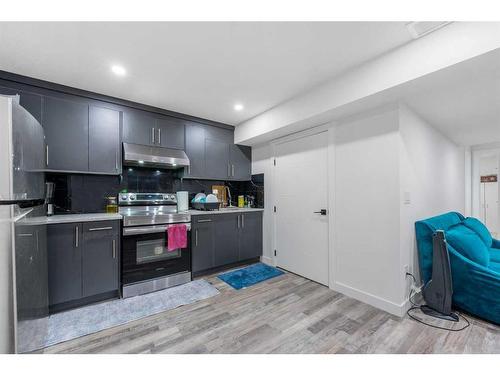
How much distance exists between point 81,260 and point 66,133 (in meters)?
1.40

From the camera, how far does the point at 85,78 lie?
7.17 feet

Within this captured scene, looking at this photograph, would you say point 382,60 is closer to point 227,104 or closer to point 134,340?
point 227,104

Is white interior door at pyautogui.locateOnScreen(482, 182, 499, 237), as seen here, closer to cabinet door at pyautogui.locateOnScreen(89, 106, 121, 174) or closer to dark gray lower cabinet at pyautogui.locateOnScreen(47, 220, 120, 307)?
dark gray lower cabinet at pyautogui.locateOnScreen(47, 220, 120, 307)

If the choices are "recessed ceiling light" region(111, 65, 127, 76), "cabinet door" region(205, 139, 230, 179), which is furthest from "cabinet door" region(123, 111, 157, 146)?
"cabinet door" region(205, 139, 230, 179)

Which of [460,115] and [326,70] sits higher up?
[326,70]

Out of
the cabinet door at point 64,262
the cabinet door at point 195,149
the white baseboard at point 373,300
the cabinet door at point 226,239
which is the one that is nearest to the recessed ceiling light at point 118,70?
the cabinet door at point 195,149

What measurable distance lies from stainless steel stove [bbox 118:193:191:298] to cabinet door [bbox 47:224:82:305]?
0.40 meters

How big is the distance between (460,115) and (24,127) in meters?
4.45

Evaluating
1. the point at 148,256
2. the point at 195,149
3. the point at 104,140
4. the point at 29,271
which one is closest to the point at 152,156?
the point at 104,140

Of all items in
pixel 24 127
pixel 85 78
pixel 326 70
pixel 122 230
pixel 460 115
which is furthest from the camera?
pixel 460 115

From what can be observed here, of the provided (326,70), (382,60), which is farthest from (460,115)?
(326,70)

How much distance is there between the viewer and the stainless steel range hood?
2.64 meters

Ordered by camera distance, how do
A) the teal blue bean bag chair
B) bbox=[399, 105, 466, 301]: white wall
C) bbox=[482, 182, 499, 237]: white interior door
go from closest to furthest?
the teal blue bean bag chair < bbox=[399, 105, 466, 301]: white wall < bbox=[482, 182, 499, 237]: white interior door

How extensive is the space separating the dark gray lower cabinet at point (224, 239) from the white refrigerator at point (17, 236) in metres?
1.66
